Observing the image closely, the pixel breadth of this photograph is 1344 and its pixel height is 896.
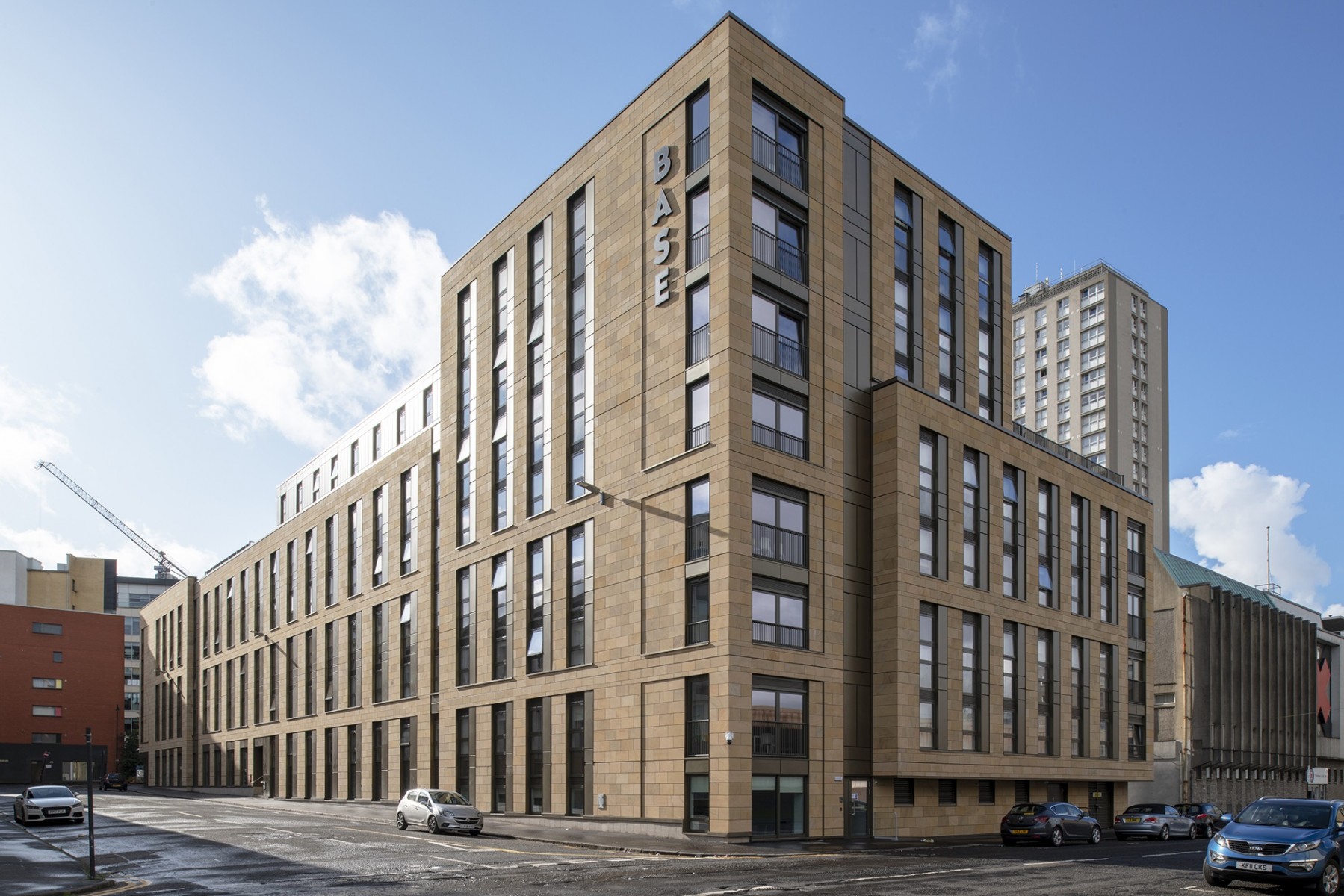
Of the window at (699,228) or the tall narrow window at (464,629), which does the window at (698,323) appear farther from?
the tall narrow window at (464,629)

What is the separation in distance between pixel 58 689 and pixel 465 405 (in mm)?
81230

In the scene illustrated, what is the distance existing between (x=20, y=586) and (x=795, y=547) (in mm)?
119592

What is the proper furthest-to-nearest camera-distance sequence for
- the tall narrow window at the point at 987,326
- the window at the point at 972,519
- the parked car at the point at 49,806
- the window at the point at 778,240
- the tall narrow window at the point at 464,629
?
the tall narrow window at the point at 464,629, the tall narrow window at the point at 987,326, the window at the point at 972,519, the parked car at the point at 49,806, the window at the point at 778,240

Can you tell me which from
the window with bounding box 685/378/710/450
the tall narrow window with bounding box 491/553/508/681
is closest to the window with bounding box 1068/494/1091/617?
the window with bounding box 685/378/710/450

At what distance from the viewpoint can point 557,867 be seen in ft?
87.0

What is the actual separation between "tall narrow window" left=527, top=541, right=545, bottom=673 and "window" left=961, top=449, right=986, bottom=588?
17.2 m

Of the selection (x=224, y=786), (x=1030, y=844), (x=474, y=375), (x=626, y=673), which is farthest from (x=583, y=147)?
(x=224, y=786)

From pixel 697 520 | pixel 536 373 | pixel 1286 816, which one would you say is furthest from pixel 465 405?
pixel 1286 816

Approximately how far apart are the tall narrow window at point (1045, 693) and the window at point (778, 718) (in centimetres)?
1498

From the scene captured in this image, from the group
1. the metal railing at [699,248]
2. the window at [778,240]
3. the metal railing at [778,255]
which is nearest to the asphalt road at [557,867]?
the metal railing at [778,255]

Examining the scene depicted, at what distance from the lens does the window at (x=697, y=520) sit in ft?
126

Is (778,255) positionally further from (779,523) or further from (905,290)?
(779,523)

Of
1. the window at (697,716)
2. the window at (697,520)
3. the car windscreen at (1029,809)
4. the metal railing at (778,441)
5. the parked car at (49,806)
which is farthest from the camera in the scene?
the parked car at (49,806)

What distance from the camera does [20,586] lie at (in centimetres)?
12962
